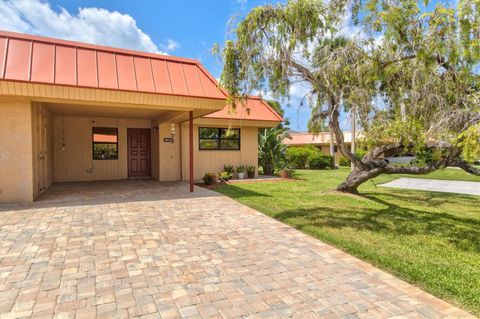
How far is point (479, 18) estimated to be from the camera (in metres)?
3.94

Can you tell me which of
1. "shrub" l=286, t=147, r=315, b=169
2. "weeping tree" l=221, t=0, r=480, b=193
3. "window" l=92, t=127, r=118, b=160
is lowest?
"shrub" l=286, t=147, r=315, b=169

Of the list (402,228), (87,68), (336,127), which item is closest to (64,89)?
(87,68)

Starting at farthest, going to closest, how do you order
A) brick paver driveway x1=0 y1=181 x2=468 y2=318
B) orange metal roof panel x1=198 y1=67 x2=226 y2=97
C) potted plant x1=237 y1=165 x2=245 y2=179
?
potted plant x1=237 y1=165 x2=245 y2=179, orange metal roof panel x1=198 y1=67 x2=226 y2=97, brick paver driveway x1=0 y1=181 x2=468 y2=318

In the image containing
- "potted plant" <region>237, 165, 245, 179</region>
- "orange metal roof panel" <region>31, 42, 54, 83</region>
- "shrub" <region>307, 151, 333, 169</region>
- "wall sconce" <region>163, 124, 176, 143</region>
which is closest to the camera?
"orange metal roof panel" <region>31, 42, 54, 83</region>

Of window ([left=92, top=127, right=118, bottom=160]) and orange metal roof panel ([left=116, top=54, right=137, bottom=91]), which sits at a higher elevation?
orange metal roof panel ([left=116, top=54, right=137, bottom=91])

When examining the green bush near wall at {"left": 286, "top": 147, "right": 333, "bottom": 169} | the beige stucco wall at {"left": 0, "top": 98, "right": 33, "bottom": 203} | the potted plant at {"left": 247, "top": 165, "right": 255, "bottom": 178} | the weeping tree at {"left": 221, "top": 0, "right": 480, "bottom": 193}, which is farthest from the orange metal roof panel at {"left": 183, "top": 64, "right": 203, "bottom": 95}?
the green bush near wall at {"left": 286, "top": 147, "right": 333, "bottom": 169}

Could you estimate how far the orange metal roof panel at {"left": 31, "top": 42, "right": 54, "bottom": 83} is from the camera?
700cm

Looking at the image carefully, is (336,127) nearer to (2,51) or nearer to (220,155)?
(220,155)

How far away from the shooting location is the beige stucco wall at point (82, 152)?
1246 centimetres

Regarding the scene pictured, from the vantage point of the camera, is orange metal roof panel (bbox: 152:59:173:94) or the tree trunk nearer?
orange metal roof panel (bbox: 152:59:173:94)

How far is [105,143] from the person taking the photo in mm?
13273

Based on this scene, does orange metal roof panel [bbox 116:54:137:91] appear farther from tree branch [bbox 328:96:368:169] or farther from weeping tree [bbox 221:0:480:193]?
tree branch [bbox 328:96:368:169]

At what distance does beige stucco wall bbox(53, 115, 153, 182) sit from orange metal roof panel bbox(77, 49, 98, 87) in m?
5.40

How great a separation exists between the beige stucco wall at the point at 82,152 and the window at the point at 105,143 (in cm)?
15
